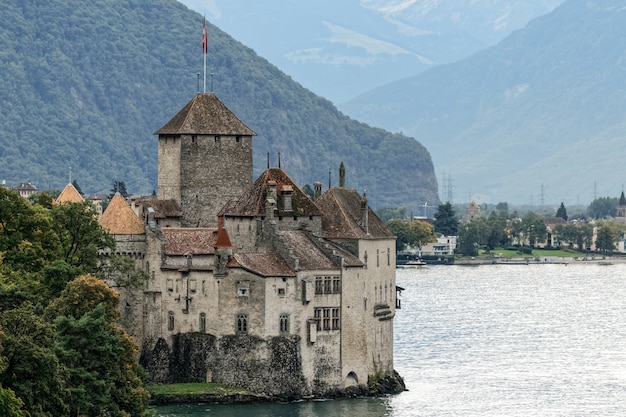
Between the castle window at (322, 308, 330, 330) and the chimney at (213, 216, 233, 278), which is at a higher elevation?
the chimney at (213, 216, 233, 278)

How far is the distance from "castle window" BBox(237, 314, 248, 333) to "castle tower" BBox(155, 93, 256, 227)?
11721 mm

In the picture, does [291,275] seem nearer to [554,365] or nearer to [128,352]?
[128,352]

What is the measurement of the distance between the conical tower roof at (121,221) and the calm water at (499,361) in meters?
10.7

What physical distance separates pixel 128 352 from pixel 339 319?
16.6 meters

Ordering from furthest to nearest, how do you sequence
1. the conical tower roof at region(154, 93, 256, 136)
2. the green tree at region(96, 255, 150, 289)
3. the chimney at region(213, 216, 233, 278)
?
the conical tower roof at region(154, 93, 256, 136) < the green tree at region(96, 255, 150, 289) < the chimney at region(213, 216, 233, 278)

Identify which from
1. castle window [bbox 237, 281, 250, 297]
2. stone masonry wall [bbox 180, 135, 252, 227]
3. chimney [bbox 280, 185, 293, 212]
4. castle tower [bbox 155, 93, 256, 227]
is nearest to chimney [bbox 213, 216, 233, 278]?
castle window [bbox 237, 281, 250, 297]

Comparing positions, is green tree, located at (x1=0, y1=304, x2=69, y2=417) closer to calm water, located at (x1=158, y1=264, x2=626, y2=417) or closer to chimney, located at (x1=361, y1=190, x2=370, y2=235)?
calm water, located at (x1=158, y1=264, x2=626, y2=417)

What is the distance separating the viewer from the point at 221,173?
10369cm

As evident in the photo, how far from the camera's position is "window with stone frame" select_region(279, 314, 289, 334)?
9262 cm

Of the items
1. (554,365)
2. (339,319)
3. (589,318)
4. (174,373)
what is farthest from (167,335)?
(589,318)

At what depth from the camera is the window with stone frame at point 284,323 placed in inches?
3647

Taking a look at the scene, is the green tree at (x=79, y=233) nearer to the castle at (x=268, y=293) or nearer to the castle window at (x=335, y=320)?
the castle at (x=268, y=293)

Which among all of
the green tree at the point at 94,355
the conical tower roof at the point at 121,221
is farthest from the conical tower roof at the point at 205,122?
the green tree at the point at 94,355

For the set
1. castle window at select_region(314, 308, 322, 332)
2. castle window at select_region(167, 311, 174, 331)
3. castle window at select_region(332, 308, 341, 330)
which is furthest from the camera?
castle window at select_region(167, 311, 174, 331)
